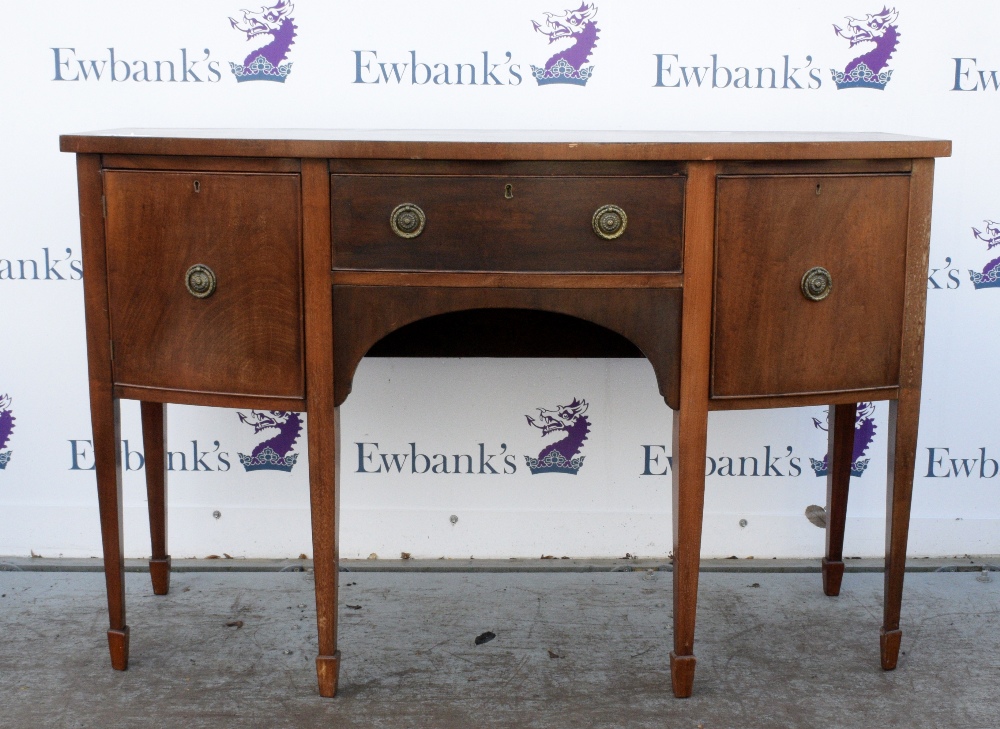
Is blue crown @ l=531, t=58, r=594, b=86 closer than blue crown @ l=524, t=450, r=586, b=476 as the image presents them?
Yes

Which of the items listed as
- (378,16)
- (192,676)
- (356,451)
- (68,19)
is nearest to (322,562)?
(192,676)

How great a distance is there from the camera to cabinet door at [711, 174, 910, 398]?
1.74 m

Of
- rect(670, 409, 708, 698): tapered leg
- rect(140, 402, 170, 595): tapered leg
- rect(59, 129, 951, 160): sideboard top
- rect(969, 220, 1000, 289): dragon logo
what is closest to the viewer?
rect(59, 129, 951, 160): sideboard top

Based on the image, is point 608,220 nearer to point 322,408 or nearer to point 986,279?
point 322,408

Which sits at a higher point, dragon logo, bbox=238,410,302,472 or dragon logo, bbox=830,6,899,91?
dragon logo, bbox=830,6,899,91

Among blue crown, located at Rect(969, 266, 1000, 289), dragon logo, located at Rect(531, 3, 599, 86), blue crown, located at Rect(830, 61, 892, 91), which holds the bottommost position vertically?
blue crown, located at Rect(969, 266, 1000, 289)

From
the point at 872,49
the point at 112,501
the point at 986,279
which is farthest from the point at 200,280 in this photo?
the point at 986,279

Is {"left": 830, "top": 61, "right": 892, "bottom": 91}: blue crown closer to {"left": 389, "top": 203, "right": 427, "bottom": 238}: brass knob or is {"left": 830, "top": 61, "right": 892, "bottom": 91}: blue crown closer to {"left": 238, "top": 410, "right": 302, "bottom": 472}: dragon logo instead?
{"left": 389, "top": 203, "right": 427, "bottom": 238}: brass knob

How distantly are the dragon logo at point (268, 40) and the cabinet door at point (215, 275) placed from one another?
26.3 inches

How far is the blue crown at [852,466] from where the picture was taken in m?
2.52

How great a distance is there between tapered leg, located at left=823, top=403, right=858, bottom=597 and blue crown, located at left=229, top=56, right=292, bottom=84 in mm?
1362

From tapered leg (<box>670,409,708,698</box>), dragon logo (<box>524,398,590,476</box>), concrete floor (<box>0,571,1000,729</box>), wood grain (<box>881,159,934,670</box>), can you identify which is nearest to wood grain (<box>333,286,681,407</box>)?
tapered leg (<box>670,409,708,698</box>)

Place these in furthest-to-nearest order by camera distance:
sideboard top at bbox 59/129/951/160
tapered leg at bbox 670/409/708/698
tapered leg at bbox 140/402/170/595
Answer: tapered leg at bbox 140/402/170/595 < tapered leg at bbox 670/409/708/698 < sideboard top at bbox 59/129/951/160

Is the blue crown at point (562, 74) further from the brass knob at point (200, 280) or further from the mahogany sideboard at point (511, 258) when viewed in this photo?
the brass knob at point (200, 280)
